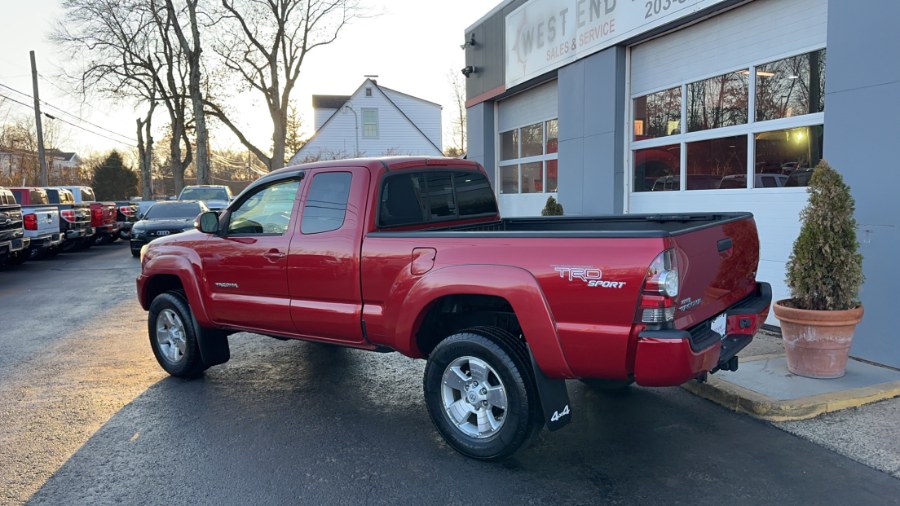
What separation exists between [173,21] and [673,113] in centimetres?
2536

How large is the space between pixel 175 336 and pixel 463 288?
3.52 m

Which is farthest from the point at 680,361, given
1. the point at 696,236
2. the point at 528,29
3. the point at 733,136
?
the point at 528,29

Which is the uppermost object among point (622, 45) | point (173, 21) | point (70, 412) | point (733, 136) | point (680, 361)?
point (173, 21)

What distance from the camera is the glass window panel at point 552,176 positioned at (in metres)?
12.0

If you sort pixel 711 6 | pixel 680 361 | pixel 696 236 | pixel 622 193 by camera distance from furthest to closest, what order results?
pixel 622 193
pixel 711 6
pixel 696 236
pixel 680 361

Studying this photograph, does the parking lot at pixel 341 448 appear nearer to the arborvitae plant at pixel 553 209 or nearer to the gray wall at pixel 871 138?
the gray wall at pixel 871 138

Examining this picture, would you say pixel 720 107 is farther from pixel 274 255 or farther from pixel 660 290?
pixel 274 255

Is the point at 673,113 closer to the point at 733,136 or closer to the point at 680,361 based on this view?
the point at 733,136

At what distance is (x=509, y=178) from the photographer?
1416 centimetres

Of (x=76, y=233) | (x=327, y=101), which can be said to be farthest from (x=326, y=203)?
(x=327, y=101)

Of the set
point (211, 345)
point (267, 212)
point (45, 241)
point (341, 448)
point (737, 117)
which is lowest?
point (341, 448)

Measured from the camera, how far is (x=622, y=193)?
959 cm

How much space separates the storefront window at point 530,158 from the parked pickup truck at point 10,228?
1060 centimetres

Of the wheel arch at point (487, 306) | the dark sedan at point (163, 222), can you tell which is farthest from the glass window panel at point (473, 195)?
the dark sedan at point (163, 222)
